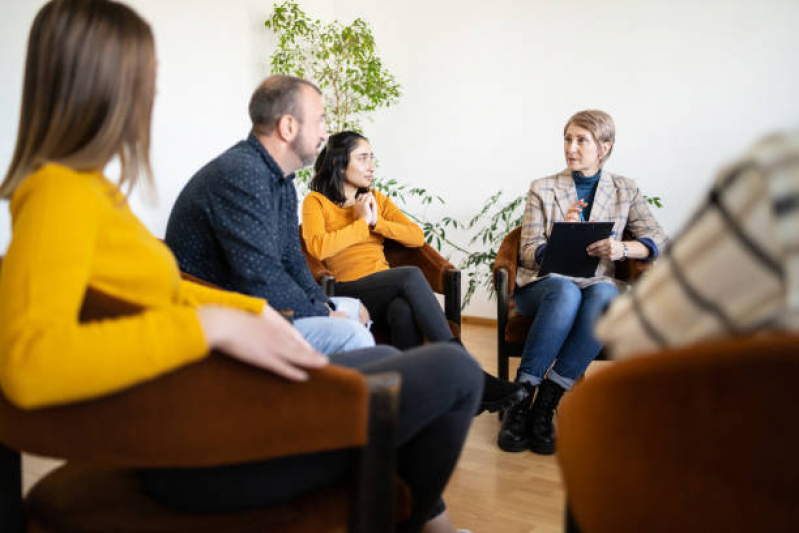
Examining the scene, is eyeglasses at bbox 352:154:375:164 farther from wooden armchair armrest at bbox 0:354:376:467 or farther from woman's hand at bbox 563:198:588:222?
wooden armchair armrest at bbox 0:354:376:467

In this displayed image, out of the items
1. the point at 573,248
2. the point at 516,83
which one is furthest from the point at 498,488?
the point at 516,83

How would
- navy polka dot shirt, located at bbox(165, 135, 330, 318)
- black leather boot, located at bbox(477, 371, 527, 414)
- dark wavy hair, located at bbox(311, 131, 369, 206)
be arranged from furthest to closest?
dark wavy hair, located at bbox(311, 131, 369, 206)
black leather boot, located at bbox(477, 371, 527, 414)
navy polka dot shirt, located at bbox(165, 135, 330, 318)

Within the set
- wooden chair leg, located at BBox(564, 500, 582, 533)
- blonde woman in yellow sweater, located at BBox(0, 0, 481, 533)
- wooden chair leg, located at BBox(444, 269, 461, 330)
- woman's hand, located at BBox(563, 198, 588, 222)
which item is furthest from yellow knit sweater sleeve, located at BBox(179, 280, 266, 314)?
woman's hand, located at BBox(563, 198, 588, 222)

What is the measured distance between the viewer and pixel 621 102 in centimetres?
406

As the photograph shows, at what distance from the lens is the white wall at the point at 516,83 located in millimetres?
3637

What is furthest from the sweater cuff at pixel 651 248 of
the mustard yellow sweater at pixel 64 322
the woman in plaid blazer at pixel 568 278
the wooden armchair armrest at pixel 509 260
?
the mustard yellow sweater at pixel 64 322

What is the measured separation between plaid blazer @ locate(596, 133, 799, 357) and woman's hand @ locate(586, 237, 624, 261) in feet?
6.61

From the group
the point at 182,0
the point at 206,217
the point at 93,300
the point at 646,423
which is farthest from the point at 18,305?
the point at 182,0

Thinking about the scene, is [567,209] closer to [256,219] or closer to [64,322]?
[256,219]

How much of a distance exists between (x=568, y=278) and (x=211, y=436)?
6.92ft

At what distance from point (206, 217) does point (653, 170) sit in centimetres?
309

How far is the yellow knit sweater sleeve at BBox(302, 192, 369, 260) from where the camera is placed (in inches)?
111

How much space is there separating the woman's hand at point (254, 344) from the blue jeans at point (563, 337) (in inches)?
71.1

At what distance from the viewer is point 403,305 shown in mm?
2666
